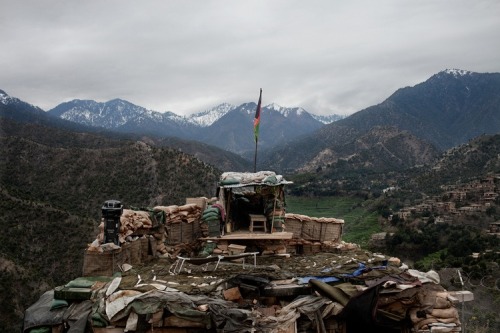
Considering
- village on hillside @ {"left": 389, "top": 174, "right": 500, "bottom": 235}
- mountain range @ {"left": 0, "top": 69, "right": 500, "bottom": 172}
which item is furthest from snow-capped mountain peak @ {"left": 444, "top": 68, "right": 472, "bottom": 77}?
village on hillside @ {"left": 389, "top": 174, "right": 500, "bottom": 235}

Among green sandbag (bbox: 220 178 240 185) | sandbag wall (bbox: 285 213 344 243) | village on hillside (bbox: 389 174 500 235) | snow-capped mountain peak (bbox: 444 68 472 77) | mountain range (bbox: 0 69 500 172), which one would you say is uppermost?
snow-capped mountain peak (bbox: 444 68 472 77)

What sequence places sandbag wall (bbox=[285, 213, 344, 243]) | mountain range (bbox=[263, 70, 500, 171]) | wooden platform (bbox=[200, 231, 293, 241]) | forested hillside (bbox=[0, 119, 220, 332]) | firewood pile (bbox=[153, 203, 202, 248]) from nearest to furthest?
wooden platform (bbox=[200, 231, 293, 241]) < firewood pile (bbox=[153, 203, 202, 248]) < sandbag wall (bbox=[285, 213, 344, 243]) < forested hillside (bbox=[0, 119, 220, 332]) < mountain range (bbox=[263, 70, 500, 171])

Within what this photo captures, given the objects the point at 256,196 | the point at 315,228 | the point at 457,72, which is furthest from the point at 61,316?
the point at 457,72

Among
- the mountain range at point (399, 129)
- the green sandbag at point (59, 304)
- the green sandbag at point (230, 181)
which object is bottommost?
the green sandbag at point (59, 304)

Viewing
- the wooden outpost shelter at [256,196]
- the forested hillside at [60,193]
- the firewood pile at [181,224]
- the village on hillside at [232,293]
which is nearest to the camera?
the village on hillside at [232,293]

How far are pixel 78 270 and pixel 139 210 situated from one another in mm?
21308

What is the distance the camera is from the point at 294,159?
13800 cm

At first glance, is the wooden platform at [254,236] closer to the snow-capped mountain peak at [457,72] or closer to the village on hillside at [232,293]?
the village on hillside at [232,293]

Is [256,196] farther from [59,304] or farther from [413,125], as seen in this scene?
[413,125]

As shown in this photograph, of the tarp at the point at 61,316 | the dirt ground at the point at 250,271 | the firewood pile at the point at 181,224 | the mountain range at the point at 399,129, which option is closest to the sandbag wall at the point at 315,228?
the dirt ground at the point at 250,271

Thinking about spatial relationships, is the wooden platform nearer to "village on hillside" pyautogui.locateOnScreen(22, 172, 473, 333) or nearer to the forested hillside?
"village on hillside" pyautogui.locateOnScreen(22, 172, 473, 333)

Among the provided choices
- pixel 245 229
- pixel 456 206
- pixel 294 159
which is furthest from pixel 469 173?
pixel 294 159

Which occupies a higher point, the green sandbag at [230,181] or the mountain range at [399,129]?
Answer: the mountain range at [399,129]

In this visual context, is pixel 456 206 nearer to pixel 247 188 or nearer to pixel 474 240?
pixel 474 240
